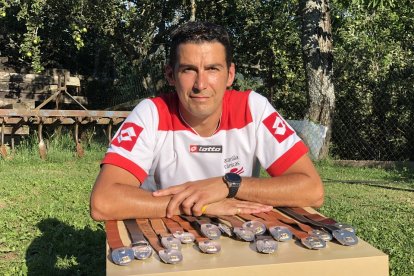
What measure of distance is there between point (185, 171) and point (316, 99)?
7.82 meters

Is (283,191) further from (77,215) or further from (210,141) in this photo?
(77,215)

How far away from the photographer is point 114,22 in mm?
12102

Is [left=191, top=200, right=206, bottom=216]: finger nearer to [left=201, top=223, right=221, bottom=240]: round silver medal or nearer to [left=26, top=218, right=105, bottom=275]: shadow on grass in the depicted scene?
[left=201, top=223, right=221, bottom=240]: round silver medal

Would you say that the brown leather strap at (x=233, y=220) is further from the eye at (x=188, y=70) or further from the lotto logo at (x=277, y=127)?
the eye at (x=188, y=70)

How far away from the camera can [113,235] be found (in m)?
1.81

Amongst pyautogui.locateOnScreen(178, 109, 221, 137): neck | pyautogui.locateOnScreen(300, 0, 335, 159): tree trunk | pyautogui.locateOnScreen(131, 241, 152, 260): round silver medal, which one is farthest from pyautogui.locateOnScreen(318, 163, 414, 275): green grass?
pyautogui.locateOnScreen(131, 241, 152, 260): round silver medal

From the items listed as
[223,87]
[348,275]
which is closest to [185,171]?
[223,87]

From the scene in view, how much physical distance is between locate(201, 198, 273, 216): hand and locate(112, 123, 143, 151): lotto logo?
0.60 m

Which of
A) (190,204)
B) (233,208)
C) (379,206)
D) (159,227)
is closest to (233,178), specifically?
(233,208)

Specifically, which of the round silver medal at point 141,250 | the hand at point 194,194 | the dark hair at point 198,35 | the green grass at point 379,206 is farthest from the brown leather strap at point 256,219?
the green grass at point 379,206

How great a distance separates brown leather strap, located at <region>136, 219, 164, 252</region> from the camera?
1661 mm

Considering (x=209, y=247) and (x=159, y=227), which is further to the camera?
(x=159, y=227)

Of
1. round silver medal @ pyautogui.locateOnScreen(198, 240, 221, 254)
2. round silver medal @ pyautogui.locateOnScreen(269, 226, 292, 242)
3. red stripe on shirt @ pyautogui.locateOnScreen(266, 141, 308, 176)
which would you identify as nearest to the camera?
round silver medal @ pyautogui.locateOnScreen(198, 240, 221, 254)

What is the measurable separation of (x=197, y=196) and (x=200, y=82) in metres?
0.62
